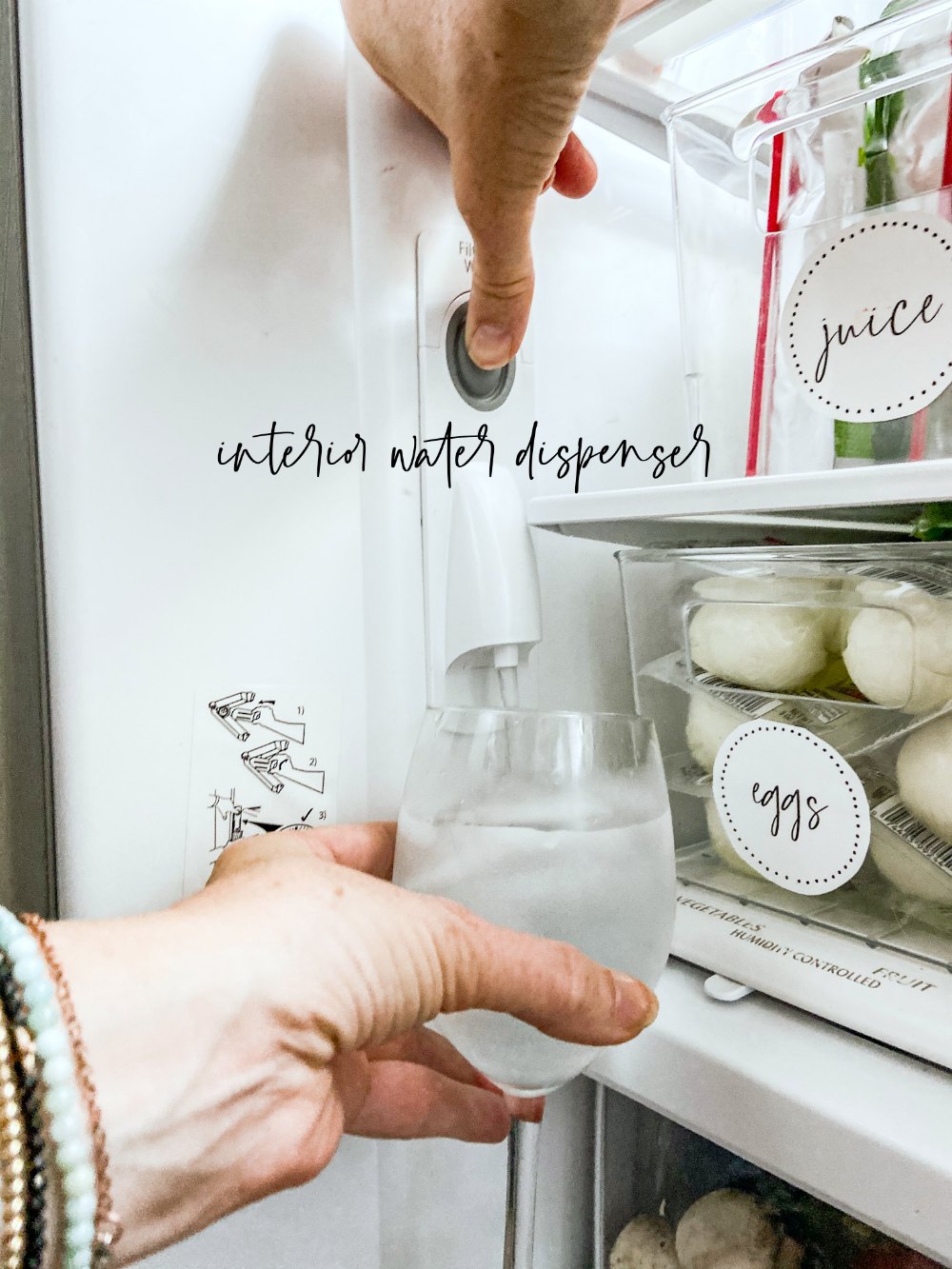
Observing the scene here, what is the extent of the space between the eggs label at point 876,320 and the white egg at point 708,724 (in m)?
0.17

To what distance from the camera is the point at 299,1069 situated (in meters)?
0.31

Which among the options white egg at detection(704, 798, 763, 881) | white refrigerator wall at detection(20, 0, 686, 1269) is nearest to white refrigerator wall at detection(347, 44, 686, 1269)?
white refrigerator wall at detection(20, 0, 686, 1269)

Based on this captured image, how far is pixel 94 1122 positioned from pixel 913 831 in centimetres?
37

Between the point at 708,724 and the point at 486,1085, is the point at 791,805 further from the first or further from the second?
the point at 486,1085

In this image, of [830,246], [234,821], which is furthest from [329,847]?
[830,246]

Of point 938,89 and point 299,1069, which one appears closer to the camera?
point 299,1069

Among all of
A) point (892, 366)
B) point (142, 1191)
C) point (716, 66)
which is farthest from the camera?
point (716, 66)

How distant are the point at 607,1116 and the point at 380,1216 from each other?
0.14 metres

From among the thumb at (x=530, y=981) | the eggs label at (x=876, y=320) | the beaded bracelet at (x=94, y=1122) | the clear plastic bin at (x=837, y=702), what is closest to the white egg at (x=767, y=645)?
the clear plastic bin at (x=837, y=702)

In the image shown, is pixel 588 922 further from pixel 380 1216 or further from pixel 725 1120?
pixel 380 1216

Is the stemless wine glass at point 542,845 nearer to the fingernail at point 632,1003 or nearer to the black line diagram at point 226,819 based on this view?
the fingernail at point 632,1003

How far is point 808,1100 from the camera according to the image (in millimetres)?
352

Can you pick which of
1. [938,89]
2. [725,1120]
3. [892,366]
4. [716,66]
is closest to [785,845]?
[725,1120]

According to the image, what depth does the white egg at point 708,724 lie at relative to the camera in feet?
1.68
